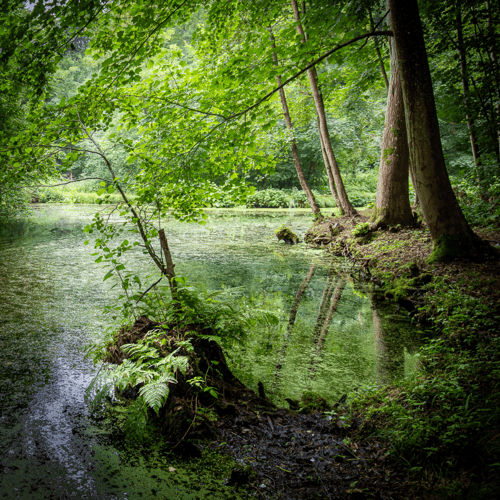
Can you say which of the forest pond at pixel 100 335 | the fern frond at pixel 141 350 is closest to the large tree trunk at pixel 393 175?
the forest pond at pixel 100 335

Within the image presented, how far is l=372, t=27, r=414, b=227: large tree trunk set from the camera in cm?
877

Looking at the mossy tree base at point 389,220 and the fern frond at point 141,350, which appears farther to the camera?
the mossy tree base at point 389,220

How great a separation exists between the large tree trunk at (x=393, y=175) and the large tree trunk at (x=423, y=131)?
12.2 ft

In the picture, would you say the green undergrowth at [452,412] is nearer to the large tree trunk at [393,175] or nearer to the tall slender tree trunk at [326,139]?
the large tree trunk at [393,175]

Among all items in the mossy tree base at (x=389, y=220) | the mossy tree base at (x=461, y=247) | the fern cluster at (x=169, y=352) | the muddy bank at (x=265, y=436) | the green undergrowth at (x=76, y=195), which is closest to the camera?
the muddy bank at (x=265, y=436)

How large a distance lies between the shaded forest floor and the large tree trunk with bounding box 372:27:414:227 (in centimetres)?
391

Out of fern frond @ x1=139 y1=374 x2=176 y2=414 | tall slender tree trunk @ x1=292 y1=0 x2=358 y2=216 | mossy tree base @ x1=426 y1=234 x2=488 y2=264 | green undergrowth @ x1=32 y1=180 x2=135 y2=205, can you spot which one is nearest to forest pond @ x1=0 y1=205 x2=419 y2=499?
fern frond @ x1=139 y1=374 x2=176 y2=414

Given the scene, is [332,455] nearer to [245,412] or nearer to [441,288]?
[245,412]

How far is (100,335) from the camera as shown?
4.77 metres

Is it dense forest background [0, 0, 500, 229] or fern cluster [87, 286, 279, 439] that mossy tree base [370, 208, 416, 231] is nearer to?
dense forest background [0, 0, 500, 229]

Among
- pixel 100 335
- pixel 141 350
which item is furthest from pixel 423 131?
pixel 100 335

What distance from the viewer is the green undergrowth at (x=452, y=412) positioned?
2.00 meters

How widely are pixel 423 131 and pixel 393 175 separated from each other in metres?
4.43

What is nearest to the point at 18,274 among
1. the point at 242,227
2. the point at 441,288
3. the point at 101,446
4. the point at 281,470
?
the point at 101,446
